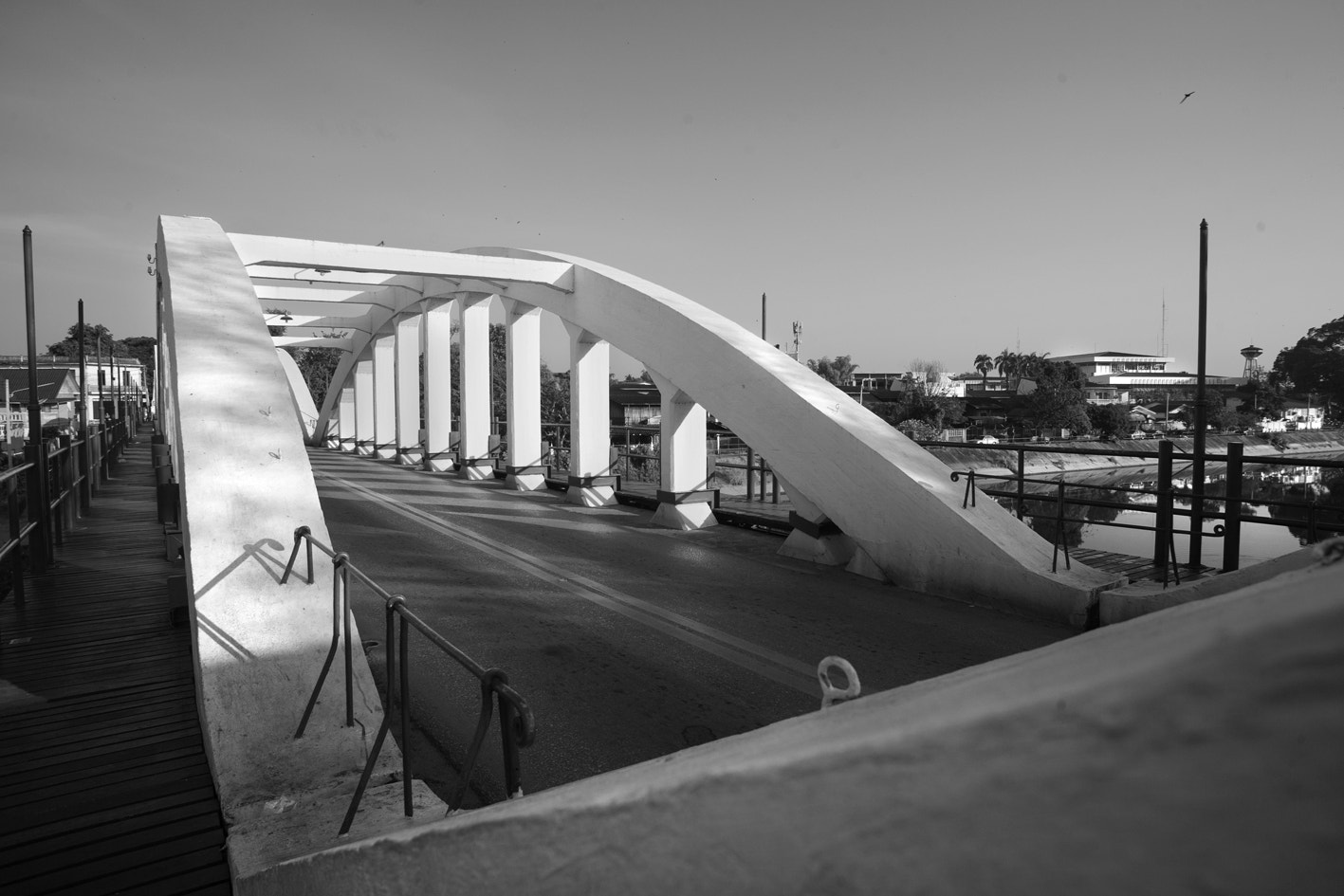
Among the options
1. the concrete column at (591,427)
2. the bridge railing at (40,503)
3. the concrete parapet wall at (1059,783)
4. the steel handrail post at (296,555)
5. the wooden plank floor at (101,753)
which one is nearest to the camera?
the concrete parapet wall at (1059,783)

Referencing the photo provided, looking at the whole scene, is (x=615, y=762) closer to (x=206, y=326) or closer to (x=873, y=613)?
(x=873, y=613)

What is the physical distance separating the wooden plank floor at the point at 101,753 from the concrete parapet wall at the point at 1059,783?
285 cm

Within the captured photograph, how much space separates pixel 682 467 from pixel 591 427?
9.28 feet

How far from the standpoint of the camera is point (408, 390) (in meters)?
22.8

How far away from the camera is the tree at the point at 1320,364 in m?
11.2

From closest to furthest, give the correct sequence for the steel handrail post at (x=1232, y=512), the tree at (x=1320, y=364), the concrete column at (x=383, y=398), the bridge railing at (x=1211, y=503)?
the bridge railing at (x=1211, y=503) → the steel handrail post at (x=1232, y=512) → the tree at (x=1320, y=364) → the concrete column at (x=383, y=398)

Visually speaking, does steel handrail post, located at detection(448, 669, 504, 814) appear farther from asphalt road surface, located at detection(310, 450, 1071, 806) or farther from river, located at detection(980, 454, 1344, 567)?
river, located at detection(980, 454, 1344, 567)

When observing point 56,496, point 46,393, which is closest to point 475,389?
point 56,496

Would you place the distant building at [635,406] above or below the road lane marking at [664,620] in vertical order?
above

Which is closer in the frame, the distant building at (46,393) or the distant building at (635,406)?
the distant building at (46,393)

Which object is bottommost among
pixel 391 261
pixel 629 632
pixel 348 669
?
pixel 629 632

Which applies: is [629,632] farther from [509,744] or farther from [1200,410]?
[1200,410]

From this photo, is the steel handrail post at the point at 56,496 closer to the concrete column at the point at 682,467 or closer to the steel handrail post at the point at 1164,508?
the concrete column at the point at 682,467

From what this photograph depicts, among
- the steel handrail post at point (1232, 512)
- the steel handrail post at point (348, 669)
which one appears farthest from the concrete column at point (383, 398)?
the steel handrail post at point (1232, 512)
